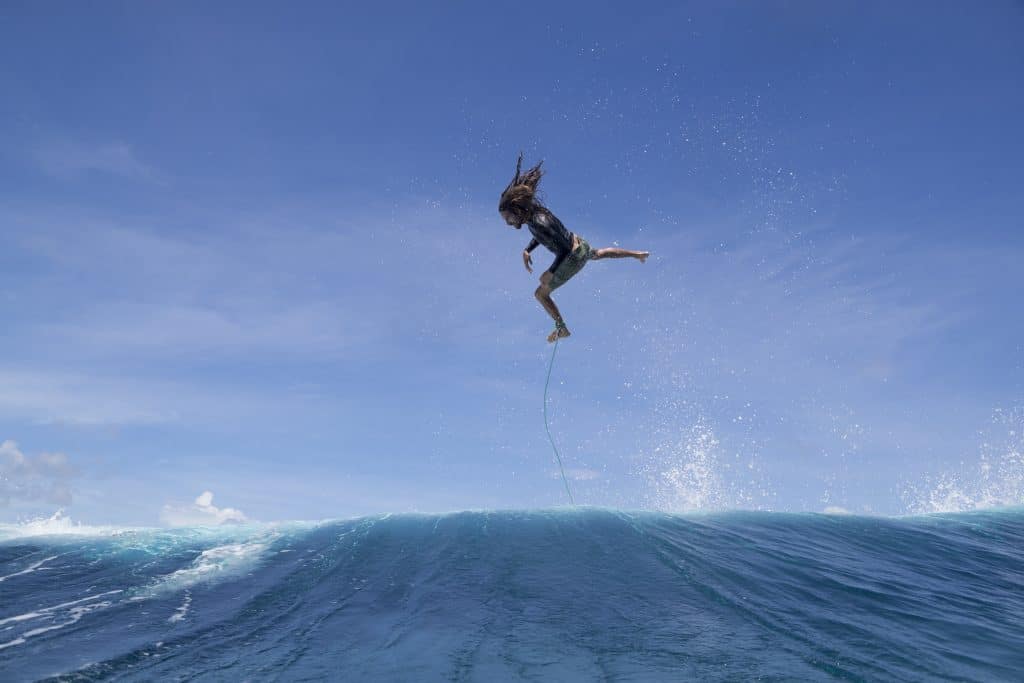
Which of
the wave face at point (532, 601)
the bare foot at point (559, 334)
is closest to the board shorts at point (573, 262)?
the bare foot at point (559, 334)

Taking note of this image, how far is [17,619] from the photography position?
37.6ft

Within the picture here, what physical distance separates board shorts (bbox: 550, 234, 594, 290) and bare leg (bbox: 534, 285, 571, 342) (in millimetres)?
213

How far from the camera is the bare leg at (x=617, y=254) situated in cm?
1166

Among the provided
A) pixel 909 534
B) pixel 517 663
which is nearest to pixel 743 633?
pixel 517 663

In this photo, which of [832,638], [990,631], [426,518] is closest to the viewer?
[832,638]

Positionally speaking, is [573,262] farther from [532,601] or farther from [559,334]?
[532,601]

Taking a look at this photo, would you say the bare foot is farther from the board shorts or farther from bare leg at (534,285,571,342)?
the board shorts

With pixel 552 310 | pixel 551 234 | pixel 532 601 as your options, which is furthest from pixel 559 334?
pixel 532 601

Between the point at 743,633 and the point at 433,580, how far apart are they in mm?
6580

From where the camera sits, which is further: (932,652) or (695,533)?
(695,533)

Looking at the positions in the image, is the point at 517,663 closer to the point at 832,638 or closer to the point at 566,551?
the point at 832,638

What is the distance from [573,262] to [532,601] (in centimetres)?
659

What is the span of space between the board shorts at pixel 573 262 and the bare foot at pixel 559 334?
3.45ft

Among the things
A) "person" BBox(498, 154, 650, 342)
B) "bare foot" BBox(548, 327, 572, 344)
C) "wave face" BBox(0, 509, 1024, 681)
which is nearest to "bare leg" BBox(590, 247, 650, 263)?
"person" BBox(498, 154, 650, 342)
